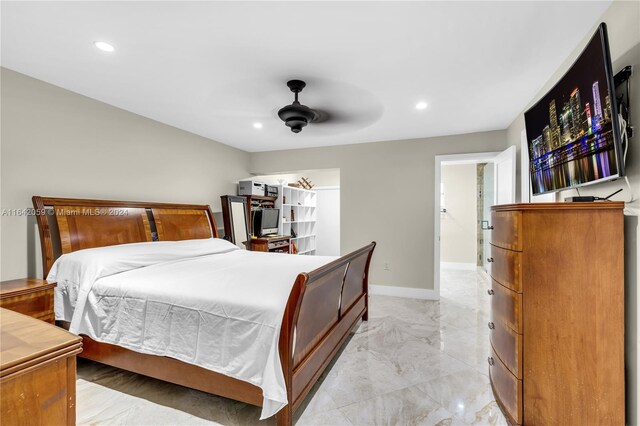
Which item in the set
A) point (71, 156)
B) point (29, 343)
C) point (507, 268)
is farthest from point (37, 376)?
point (71, 156)

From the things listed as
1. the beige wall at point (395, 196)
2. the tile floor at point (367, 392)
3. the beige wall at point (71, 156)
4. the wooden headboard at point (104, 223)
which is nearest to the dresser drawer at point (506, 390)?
the tile floor at point (367, 392)

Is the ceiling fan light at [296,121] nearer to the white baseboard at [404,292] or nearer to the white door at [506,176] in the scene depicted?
the white door at [506,176]

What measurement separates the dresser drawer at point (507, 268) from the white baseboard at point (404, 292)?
2357 millimetres

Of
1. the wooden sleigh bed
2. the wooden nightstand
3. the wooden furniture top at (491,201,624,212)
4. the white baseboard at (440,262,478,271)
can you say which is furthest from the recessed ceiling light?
the white baseboard at (440,262,478,271)

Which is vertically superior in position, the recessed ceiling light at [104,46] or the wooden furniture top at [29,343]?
the recessed ceiling light at [104,46]

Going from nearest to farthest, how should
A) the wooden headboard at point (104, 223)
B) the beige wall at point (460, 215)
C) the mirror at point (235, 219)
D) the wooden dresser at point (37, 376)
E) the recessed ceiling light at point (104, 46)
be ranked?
the wooden dresser at point (37, 376), the recessed ceiling light at point (104, 46), the wooden headboard at point (104, 223), the mirror at point (235, 219), the beige wall at point (460, 215)

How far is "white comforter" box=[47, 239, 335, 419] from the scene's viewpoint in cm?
155

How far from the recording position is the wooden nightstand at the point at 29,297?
196 centimetres

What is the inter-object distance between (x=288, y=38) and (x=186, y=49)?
77 centimetres

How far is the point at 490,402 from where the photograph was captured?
6.07 feet

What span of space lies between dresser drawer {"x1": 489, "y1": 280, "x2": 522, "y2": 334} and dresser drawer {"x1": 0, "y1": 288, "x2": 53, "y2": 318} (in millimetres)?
3278

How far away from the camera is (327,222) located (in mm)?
7305

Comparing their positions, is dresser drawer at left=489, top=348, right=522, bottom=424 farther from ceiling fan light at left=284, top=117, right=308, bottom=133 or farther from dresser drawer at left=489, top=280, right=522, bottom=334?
ceiling fan light at left=284, top=117, right=308, bottom=133

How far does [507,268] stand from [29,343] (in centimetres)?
208
